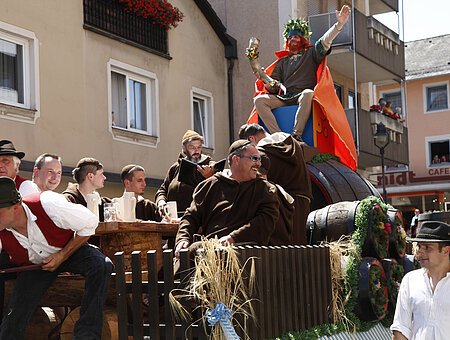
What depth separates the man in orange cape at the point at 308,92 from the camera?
1088 centimetres

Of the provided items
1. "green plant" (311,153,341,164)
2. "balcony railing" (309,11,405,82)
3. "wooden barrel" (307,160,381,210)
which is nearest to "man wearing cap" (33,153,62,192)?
"wooden barrel" (307,160,381,210)

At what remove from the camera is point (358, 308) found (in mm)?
7668

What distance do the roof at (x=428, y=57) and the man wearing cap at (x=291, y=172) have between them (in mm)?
32305

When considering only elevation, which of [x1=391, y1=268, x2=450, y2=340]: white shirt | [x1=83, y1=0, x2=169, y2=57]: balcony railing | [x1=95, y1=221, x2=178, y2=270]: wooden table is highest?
[x1=83, y1=0, x2=169, y2=57]: balcony railing

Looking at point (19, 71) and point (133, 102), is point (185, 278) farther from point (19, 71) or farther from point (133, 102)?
point (133, 102)

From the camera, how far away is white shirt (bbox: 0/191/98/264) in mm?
5641

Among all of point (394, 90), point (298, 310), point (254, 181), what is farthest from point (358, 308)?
point (394, 90)

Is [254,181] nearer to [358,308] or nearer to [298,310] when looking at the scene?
[298,310]

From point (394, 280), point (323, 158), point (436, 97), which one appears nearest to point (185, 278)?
point (394, 280)

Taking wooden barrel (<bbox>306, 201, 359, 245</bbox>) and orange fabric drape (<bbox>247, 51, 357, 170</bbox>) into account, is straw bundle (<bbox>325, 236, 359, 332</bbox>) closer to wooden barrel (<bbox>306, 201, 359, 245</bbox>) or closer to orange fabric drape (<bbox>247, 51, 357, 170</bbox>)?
wooden barrel (<bbox>306, 201, 359, 245</bbox>)

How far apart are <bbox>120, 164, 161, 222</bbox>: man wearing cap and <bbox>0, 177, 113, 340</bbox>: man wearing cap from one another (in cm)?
244

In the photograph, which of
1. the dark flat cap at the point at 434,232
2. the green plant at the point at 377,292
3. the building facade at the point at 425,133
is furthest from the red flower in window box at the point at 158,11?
the building facade at the point at 425,133

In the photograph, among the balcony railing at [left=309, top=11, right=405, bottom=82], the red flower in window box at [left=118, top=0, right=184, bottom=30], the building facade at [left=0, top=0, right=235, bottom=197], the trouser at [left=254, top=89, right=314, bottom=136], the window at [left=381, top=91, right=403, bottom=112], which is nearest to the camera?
the trouser at [left=254, top=89, right=314, bottom=136]

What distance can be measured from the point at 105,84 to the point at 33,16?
2198 mm
